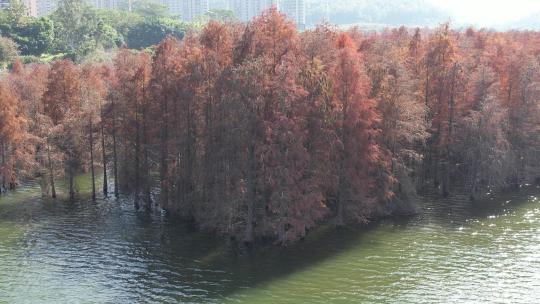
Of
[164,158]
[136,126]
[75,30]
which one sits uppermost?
[75,30]

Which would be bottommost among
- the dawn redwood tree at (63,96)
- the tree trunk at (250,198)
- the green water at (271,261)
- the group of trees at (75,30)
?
the green water at (271,261)

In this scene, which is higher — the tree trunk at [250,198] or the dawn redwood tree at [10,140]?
the dawn redwood tree at [10,140]

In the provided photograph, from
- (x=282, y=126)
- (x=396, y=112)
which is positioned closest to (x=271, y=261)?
(x=282, y=126)

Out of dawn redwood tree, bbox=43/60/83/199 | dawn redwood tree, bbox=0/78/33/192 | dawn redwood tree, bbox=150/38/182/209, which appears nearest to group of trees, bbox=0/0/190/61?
dawn redwood tree, bbox=43/60/83/199

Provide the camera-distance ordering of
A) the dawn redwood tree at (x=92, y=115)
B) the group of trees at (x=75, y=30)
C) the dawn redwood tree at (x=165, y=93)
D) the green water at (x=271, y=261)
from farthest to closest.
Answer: the group of trees at (x=75, y=30), the dawn redwood tree at (x=92, y=115), the dawn redwood tree at (x=165, y=93), the green water at (x=271, y=261)

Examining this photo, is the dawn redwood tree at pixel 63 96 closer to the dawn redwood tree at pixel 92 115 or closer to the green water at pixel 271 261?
the dawn redwood tree at pixel 92 115

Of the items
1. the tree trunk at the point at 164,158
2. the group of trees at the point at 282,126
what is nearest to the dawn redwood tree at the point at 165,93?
the tree trunk at the point at 164,158

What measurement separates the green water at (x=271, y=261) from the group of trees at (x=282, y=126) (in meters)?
3.16

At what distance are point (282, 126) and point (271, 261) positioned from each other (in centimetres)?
1102

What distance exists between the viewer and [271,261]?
46.4 m

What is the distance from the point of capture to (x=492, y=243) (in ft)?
166

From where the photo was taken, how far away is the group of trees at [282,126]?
48344 mm

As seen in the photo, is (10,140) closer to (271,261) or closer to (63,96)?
(63,96)

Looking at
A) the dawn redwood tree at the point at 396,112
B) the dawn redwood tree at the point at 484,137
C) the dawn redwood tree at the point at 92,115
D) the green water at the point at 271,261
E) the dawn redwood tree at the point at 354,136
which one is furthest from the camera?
the dawn redwood tree at the point at 484,137
